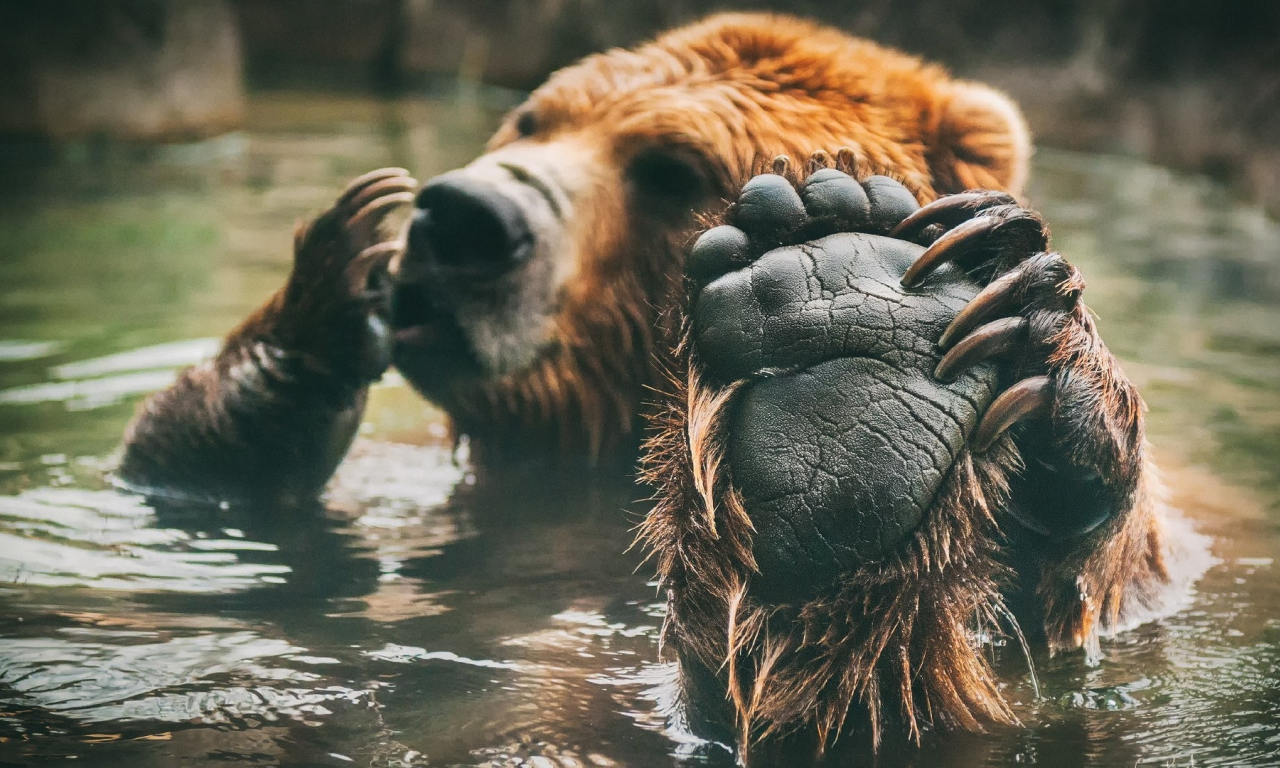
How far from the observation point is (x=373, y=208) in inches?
113

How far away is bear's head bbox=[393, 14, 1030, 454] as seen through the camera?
2.66 m

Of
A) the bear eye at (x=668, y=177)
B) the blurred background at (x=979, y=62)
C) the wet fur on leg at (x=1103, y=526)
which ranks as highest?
the blurred background at (x=979, y=62)

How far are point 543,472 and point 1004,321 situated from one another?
4.97 feet

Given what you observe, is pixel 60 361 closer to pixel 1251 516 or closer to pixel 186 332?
pixel 186 332

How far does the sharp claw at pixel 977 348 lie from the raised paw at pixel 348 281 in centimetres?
140

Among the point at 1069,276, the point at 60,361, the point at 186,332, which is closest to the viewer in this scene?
the point at 1069,276

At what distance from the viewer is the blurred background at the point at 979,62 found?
23.8 feet

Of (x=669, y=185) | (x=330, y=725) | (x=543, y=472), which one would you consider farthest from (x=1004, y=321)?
(x=543, y=472)

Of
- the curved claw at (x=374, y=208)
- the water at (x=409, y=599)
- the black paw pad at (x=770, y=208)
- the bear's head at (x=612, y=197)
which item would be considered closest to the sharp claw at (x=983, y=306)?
the black paw pad at (x=770, y=208)

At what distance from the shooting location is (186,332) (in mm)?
4363

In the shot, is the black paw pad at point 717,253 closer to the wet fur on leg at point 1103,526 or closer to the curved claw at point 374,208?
the wet fur on leg at point 1103,526

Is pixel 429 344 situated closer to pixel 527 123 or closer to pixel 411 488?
pixel 411 488

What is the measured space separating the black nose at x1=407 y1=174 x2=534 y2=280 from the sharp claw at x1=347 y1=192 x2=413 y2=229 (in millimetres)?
217

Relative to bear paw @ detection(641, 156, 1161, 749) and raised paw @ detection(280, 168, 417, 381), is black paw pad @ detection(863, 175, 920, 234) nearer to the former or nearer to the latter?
bear paw @ detection(641, 156, 1161, 749)
